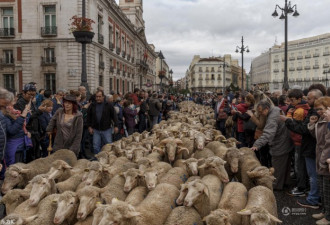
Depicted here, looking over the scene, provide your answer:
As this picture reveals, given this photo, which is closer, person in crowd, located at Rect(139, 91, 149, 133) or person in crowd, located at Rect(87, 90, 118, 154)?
person in crowd, located at Rect(87, 90, 118, 154)

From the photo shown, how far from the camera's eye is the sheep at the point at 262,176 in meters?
4.29

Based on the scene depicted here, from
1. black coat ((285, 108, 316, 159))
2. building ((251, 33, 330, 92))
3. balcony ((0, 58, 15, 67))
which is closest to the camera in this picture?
black coat ((285, 108, 316, 159))

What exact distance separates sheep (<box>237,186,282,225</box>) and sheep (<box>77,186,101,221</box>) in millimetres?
1648

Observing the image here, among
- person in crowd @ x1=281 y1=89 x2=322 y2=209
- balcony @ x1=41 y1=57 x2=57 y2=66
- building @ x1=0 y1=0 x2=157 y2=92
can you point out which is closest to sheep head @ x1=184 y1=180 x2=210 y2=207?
person in crowd @ x1=281 y1=89 x2=322 y2=209

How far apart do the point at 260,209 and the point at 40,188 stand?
2644 mm

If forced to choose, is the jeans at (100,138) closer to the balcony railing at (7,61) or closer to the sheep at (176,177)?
the sheep at (176,177)

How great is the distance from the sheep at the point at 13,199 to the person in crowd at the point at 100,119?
2.89 metres

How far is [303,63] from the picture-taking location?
70.0 meters

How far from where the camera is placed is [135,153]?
5766mm

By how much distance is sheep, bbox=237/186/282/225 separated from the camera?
296cm

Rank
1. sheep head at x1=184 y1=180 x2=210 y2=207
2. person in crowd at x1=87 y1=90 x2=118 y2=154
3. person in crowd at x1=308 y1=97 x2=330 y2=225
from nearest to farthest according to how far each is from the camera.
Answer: sheep head at x1=184 y1=180 x2=210 y2=207 < person in crowd at x1=308 y1=97 x2=330 y2=225 < person in crowd at x1=87 y1=90 x2=118 y2=154

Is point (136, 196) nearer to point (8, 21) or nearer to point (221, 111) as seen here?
point (221, 111)

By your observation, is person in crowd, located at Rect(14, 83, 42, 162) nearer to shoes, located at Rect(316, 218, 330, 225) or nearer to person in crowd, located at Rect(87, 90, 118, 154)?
person in crowd, located at Rect(87, 90, 118, 154)

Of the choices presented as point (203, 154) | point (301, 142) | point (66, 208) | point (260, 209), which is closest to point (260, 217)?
point (260, 209)
